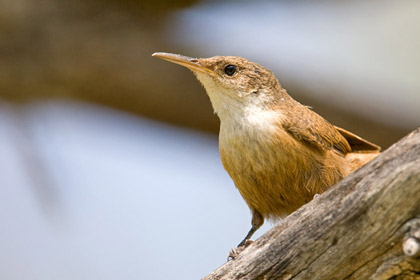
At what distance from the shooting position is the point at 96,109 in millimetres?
5793

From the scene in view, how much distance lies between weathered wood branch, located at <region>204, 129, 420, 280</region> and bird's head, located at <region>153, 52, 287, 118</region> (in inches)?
53.2

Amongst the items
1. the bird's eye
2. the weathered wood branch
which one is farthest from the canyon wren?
the weathered wood branch

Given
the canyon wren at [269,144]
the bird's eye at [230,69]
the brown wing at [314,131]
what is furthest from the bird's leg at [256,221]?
the bird's eye at [230,69]

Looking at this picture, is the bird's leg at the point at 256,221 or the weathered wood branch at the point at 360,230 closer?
the weathered wood branch at the point at 360,230

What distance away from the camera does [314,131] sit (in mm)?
3701

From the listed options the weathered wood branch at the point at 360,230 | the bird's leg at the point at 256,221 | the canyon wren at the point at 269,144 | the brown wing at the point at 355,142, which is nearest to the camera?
the weathered wood branch at the point at 360,230

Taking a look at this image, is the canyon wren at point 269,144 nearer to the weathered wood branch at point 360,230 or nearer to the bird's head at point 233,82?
the bird's head at point 233,82

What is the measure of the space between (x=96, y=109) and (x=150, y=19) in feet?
3.04

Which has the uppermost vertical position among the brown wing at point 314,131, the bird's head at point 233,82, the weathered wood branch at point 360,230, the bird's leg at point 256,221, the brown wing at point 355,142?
the bird's head at point 233,82

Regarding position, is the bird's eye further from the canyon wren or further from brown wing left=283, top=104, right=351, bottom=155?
brown wing left=283, top=104, right=351, bottom=155

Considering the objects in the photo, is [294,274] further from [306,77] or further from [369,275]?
[306,77]

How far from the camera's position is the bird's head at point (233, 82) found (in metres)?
3.97

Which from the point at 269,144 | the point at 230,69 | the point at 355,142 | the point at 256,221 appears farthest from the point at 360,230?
the point at 230,69

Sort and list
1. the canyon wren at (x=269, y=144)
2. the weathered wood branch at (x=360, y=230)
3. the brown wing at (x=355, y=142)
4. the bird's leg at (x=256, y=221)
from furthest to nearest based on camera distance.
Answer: the brown wing at (x=355, y=142) → the bird's leg at (x=256, y=221) → the canyon wren at (x=269, y=144) → the weathered wood branch at (x=360, y=230)
